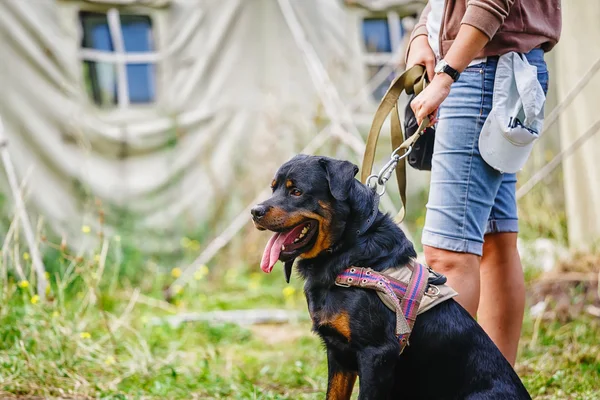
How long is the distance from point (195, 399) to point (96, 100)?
421 cm

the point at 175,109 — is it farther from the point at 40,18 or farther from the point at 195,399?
the point at 195,399

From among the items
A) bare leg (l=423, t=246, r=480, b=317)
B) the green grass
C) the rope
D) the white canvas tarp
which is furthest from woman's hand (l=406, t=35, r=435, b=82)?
the white canvas tarp

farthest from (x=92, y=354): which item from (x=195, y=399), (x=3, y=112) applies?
(x=3, y=112)

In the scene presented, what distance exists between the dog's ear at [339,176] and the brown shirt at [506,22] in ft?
1.95

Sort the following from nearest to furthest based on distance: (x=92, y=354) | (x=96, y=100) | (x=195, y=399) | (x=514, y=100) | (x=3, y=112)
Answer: (x=514, y=100), (x=195, y=399), (x=92, y=354), (x=3, y=112), (x=96, y=100)

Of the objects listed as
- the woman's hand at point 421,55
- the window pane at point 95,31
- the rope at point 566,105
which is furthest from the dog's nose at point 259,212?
the window pane at point 95,31

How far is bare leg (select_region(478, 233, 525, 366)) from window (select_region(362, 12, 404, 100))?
15.9 ft

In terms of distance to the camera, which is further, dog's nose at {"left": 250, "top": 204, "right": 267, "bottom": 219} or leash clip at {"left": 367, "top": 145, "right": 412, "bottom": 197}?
leash clip at {"left": 367, "top": 145, "right": 412, "bottom": 197}

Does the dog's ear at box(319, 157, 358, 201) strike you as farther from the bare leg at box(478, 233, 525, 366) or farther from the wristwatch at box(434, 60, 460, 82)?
the bare leg at box(478, 233, 525, 366)

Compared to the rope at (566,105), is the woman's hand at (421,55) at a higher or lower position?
higher

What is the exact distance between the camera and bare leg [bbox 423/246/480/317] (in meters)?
2.68

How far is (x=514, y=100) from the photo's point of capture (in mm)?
2646

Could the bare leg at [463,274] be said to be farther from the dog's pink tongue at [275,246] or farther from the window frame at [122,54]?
the window frame at [122,54]

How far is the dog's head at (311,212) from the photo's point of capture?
251 centimetres
